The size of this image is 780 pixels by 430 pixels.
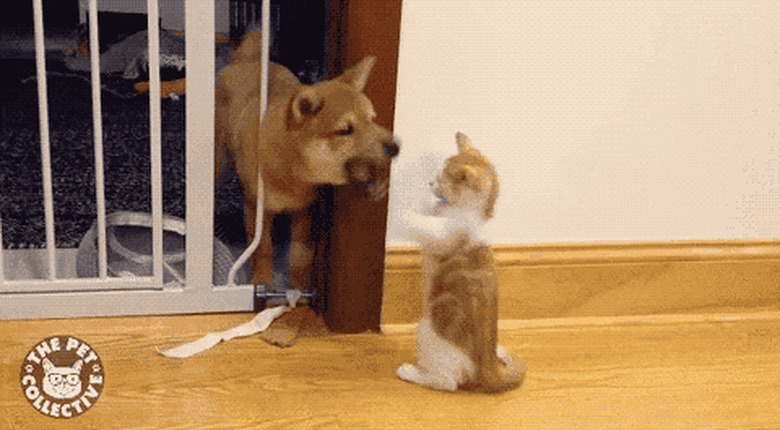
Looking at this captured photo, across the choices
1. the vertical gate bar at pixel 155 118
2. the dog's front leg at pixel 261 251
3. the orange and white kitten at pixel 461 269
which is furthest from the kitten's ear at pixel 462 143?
the vertical gate bar at pixel 155 118

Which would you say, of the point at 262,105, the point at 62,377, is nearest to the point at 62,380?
the point at 62,377

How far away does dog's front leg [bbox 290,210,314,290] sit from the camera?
4.03 ft

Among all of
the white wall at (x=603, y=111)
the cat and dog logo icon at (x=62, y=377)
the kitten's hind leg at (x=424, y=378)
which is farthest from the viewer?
the white wall at (x=603, y=111)

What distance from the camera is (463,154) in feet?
3.40

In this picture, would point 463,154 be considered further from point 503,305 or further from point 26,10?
point 26,10

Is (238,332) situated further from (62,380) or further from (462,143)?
(462,143)

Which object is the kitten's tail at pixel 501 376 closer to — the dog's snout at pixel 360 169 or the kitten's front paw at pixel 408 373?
the kitten's front paw at pixel 408 373

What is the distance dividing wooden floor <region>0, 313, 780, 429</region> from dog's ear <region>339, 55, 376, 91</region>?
44cm

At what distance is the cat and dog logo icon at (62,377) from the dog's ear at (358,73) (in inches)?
22.4


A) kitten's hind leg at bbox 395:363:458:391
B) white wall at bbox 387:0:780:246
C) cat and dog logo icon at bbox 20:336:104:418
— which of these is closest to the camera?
cat and dog logo icon at bbox 20:336:104:418

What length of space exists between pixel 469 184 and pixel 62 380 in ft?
2.12

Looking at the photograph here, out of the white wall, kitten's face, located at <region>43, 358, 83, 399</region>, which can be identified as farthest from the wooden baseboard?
kitten's face, located at <region>43, 358, 83, 399</region>

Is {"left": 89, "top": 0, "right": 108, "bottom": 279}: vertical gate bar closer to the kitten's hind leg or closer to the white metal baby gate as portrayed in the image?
the white metal baby gate

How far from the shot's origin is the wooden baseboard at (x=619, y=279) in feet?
4.16
